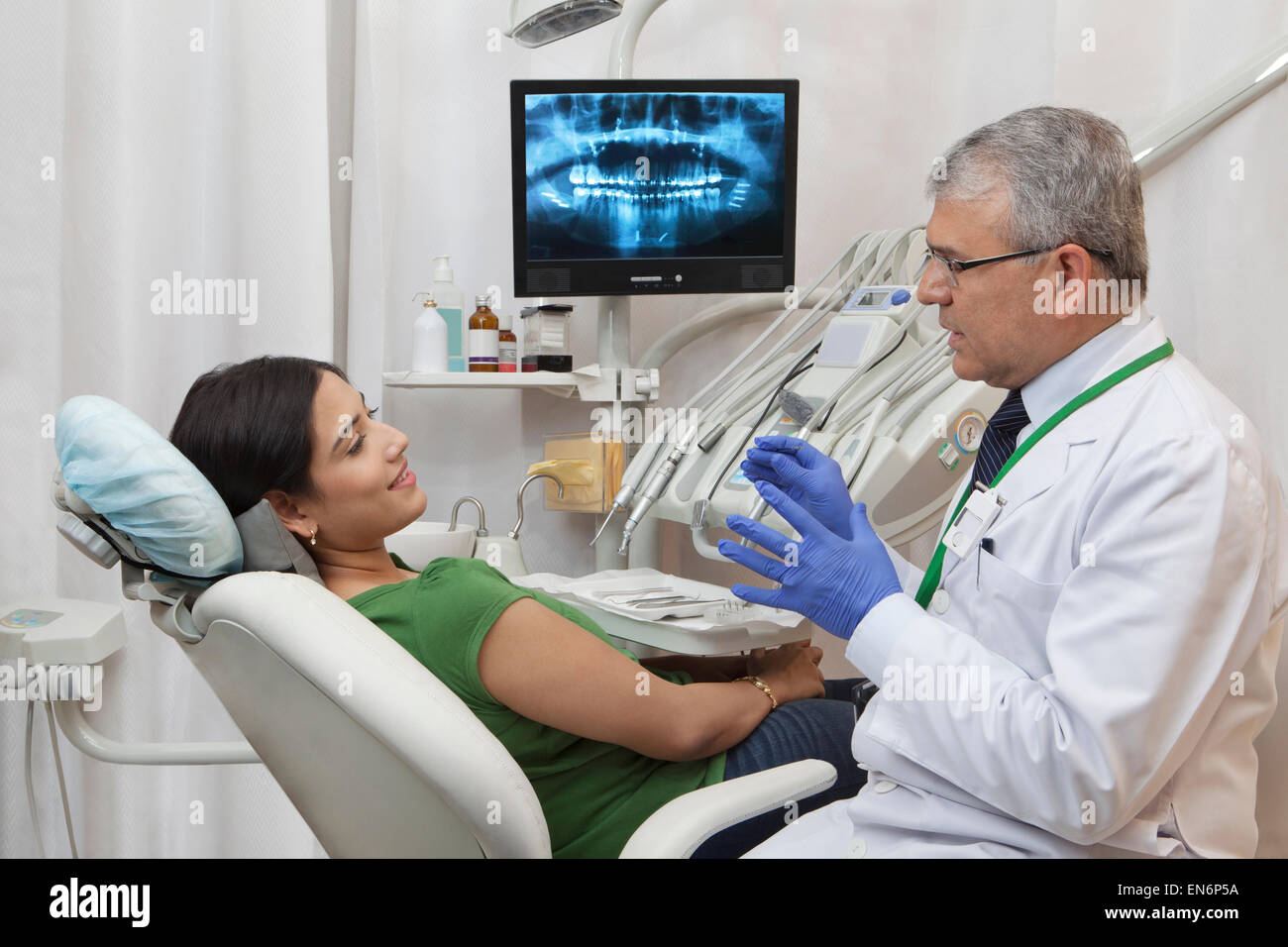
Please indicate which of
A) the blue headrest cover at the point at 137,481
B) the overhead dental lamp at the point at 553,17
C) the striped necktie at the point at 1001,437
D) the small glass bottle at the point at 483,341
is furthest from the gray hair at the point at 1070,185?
the small glass bottle at the point at 483,341

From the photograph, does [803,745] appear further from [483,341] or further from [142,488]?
[483,341]

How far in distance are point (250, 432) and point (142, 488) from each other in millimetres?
178

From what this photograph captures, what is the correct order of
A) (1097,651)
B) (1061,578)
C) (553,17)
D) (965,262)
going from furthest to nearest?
(553,17)
(965,262)
(1061,578)
(1097,651)

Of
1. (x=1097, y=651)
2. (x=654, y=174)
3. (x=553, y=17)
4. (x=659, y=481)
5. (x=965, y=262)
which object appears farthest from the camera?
(x=654, y=174)

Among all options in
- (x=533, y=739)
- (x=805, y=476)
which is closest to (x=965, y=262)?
(x=805, y=476)

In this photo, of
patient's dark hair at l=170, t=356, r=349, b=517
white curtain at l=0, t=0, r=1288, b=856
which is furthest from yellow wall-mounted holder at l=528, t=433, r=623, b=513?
patient's dark hair at l=170, t=356, r=349, b=517

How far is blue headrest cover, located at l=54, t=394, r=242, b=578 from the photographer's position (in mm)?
968

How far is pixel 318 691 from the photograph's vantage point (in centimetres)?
90

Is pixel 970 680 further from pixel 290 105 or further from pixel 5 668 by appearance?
pixel 290 105

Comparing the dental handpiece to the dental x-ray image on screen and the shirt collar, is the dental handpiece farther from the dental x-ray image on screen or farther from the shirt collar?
the shirt collar

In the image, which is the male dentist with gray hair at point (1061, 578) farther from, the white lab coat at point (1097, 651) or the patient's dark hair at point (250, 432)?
the patient's dark hair at point (250, 432)

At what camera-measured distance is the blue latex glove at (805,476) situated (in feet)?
4.09
